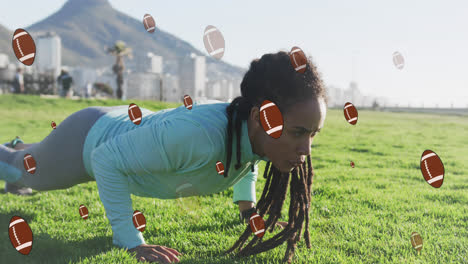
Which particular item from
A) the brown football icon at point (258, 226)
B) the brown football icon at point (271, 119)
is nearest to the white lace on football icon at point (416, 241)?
the brown football icon at point (258, 226)

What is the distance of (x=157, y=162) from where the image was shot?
2672 millimetres

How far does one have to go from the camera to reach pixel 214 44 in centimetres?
271

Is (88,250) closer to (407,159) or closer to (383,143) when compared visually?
(407,159)

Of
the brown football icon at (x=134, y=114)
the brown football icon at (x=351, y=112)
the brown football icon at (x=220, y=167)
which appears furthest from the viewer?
the brown football icon at (x=134, y=114)

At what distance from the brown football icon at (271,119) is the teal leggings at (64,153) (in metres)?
1.86

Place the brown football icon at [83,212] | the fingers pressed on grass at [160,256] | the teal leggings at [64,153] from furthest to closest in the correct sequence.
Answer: the brown football icon at [83,212], the teal leggings at [64,153], the fingers pressed on grass at [160,256]

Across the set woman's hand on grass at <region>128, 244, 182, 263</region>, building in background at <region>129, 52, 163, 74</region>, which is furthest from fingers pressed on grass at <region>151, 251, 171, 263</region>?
building in background at <region>129, 52, 163, 74</region>

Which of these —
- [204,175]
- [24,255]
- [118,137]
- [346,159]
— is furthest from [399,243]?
[346,159]

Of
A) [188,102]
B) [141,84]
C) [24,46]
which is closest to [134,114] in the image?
[188,102]

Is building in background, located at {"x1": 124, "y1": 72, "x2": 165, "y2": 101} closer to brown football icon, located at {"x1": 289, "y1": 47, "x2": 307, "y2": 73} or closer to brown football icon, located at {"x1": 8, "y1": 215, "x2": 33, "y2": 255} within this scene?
brown football icon, located at {"x1": 8, "y1": 215, "x2": 33, "y2": 255}

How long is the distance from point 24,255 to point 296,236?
2066 millimetres

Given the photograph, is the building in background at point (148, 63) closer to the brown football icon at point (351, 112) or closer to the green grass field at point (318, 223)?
the green grass field at point (318, 223)

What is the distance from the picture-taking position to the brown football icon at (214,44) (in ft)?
8.73

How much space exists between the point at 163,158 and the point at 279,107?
0.88 metres
